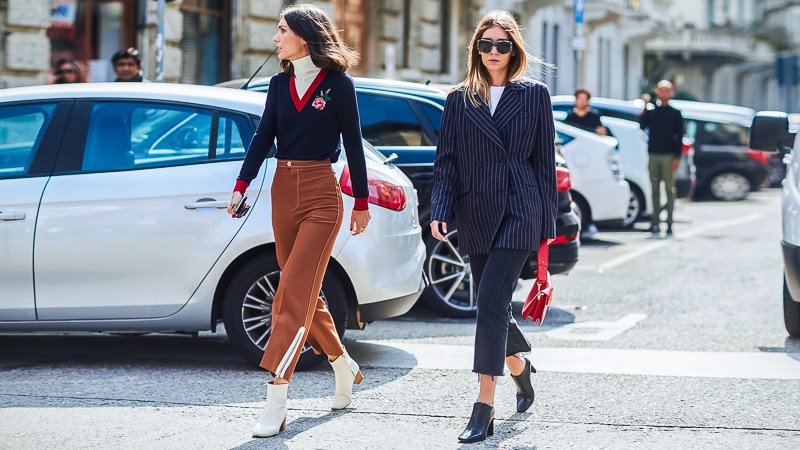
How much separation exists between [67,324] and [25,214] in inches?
24.0

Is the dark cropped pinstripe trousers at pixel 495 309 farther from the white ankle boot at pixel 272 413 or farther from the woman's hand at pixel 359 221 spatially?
the white ankle boot at pixel 272 413

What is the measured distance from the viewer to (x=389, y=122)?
31.4 feet

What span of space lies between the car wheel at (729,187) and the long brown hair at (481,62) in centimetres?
2041

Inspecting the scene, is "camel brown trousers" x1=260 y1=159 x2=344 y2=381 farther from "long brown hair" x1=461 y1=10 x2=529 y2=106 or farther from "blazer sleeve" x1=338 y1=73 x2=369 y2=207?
"long brown hair" x1=461 y1=10 x2=529 y2=106

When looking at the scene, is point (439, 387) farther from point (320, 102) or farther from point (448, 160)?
point (320, 102)

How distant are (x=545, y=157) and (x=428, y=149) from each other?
3.74m

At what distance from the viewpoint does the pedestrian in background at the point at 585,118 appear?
53.8 ft

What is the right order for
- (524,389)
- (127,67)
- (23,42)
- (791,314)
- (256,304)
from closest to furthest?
(524,389)
(256,304)
(791,314)
(127,67)
(23,42)

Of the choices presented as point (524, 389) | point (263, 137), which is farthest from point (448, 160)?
point (524, 389)

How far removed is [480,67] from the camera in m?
5.79

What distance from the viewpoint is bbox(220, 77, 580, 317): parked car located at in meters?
9.50

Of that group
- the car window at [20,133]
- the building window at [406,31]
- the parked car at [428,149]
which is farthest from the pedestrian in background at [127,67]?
the building window at [406,31]

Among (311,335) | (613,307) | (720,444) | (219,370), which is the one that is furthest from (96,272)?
(613,307)

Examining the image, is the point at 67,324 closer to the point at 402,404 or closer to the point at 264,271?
the point at 264,271
